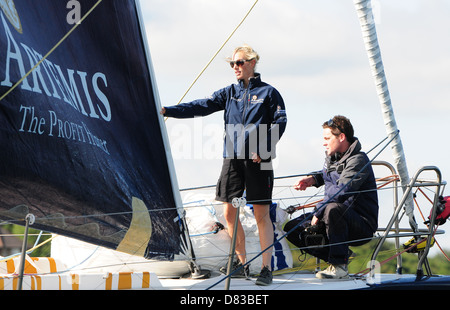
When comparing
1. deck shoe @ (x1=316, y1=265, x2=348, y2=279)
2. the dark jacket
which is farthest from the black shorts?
deck shoe @ (x1=316, y1=265, x2=348, y2=279)

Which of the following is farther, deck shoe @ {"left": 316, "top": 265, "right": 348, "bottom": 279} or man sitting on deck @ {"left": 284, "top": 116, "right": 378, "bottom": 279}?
deck shoe @ {"left": 316, "top": 265, "right": 348, "bottom": 279}

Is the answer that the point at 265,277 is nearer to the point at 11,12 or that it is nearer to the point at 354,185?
the point at 354,185

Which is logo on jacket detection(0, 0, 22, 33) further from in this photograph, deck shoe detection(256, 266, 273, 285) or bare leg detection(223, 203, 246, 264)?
deck shoe detection(256, 266, 273, 285)

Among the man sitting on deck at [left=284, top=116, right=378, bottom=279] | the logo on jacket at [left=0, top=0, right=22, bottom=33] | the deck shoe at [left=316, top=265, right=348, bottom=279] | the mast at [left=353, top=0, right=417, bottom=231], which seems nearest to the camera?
the logo on jacket at [left=0, top=0, right=22, bottom=33]

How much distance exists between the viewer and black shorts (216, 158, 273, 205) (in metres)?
4.72

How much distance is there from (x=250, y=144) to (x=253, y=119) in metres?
0.15

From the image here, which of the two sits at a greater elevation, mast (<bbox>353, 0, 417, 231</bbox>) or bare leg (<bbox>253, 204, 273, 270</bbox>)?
mast (<bbox>353, 0, 417, 231</bbox>)

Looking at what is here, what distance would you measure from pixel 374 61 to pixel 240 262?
1.67 metres

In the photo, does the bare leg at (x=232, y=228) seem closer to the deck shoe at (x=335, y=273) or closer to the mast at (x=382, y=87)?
the deck shoe at (x=335, y=273)

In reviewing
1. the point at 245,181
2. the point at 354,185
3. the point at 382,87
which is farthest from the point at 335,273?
the point at 382,87

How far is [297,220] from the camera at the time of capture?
17.1ft

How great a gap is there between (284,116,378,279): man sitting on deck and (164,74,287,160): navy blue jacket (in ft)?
1.51

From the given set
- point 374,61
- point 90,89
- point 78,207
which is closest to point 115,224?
point 78,207
